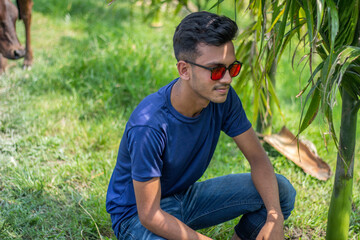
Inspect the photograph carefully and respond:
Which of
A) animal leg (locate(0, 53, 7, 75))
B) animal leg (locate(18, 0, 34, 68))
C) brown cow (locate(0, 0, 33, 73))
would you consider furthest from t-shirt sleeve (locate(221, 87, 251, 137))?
animal leg (locate(18, 0, 34, 68))

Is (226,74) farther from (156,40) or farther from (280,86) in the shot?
(156,40)

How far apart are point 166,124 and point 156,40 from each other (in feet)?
12.8

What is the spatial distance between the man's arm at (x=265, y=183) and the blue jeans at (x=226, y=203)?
83 millimetres

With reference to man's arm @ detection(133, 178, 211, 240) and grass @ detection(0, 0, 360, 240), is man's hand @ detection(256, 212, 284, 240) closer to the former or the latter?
man's arm @ detection(133, 178, 211, 240)

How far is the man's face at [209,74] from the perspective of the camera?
203 centimetres

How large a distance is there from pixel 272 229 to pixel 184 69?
0.86 meters

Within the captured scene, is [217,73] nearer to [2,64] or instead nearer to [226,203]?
[226,203]

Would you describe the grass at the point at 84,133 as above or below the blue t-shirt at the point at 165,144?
below

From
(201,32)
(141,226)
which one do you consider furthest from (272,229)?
(201,32)

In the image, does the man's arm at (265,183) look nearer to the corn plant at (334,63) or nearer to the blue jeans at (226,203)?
the blue jeans at (226,203)

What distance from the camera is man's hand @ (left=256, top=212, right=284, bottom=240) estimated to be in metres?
2.19

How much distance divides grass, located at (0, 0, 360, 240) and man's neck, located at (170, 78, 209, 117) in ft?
1.80

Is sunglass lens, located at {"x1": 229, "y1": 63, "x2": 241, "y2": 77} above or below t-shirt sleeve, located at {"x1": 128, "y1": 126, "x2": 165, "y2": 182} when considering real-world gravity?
above

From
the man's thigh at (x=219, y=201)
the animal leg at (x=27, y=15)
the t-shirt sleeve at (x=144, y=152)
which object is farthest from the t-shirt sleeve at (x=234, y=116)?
the animal leg at (x=27, y=15)
